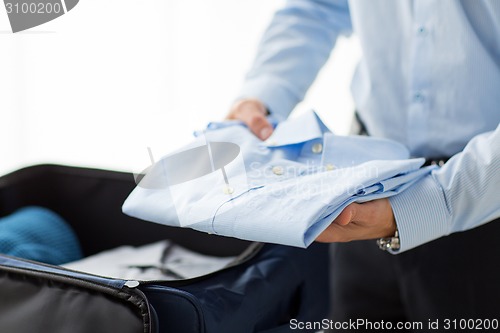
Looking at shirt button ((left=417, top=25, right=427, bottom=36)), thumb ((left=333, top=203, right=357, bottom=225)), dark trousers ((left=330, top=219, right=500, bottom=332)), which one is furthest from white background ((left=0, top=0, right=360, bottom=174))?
thumb ((left=333, top=203, right=357, bottom=225))

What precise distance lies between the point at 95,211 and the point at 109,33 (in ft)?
2.39

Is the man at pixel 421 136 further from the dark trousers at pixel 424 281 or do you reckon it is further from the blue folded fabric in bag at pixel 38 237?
the blue folded fabric in bag at pixel 38 237

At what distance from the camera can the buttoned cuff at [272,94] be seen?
94 cm

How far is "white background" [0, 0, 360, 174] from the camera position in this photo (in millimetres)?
1657

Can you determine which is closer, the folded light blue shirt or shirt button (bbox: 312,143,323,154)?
the folded light blue shirt

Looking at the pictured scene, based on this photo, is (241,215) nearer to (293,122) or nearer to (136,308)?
(136,308)

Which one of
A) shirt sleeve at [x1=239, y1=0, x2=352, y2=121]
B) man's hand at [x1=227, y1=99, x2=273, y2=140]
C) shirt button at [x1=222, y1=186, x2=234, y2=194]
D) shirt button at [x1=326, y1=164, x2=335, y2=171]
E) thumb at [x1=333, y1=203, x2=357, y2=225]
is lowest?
thumb at [x1=333, y1=203, x2=357, y2=225]

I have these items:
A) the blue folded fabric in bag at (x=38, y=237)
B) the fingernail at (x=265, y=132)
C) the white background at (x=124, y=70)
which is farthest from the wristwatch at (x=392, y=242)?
the white background at (x=124, y=70)

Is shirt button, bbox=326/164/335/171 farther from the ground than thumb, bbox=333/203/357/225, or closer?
farther from the ground

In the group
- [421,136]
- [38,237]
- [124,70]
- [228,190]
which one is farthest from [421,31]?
[124,70]

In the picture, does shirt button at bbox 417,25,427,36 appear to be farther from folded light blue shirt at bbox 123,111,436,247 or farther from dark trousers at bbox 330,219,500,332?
dark trousers at bbox 330,219,500,332

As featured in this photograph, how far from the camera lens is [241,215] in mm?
625

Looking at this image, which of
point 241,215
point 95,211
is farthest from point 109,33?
point 241,215

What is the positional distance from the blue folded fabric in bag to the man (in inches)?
13.7
